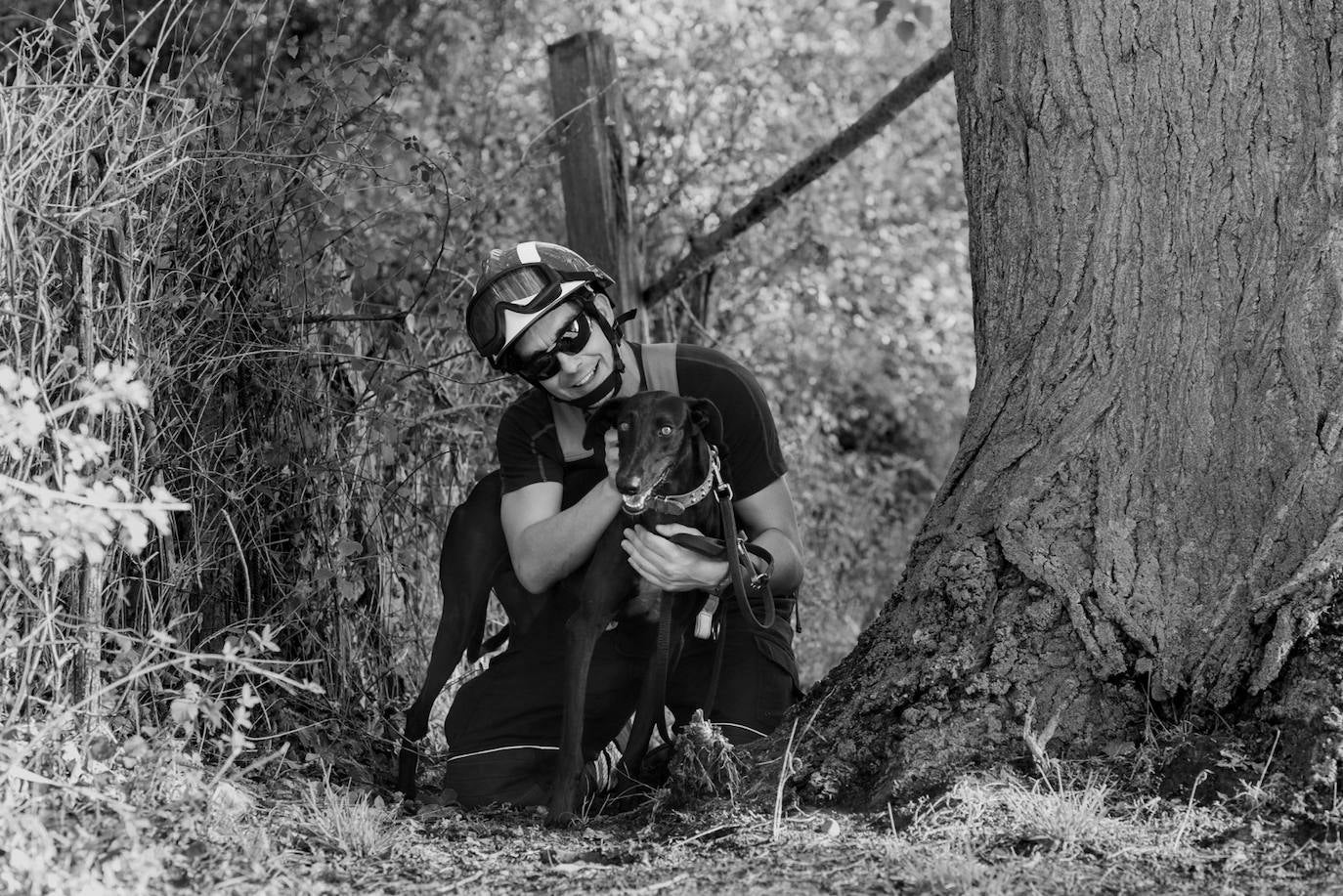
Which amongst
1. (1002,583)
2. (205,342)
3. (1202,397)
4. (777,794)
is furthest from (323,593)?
(1202,397)

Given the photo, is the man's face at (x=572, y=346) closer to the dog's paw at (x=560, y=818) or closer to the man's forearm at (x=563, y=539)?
the man's forearm at (x=563, y=539)

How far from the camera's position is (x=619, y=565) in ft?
12.8

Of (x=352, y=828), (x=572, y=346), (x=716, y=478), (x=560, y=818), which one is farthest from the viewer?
(x=716, y=478)

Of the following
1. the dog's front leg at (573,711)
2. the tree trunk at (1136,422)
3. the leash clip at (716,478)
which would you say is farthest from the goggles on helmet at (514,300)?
the tree trunk at (1136,422)

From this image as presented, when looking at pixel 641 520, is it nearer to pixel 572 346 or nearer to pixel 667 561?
pixel 667 561

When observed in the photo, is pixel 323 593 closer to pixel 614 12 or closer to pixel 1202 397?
pixel 1202 397

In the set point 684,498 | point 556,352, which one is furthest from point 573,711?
point 556,352

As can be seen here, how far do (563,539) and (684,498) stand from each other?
41 centimetres

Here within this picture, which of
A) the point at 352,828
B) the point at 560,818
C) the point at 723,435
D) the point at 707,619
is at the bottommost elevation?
the point at 560,818

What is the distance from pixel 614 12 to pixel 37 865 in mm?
8569

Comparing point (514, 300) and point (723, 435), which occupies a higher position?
point (514, 300)

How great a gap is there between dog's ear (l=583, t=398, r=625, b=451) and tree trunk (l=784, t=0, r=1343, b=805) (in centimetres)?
96

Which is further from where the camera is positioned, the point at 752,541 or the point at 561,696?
the point at 561,696

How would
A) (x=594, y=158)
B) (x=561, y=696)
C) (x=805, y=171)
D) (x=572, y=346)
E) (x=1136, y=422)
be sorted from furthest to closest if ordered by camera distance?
(x=805, y=171)
(x=594, y=158)
(x=561, y=696)
(x=572, y=346)
(x=1136, y=422)
